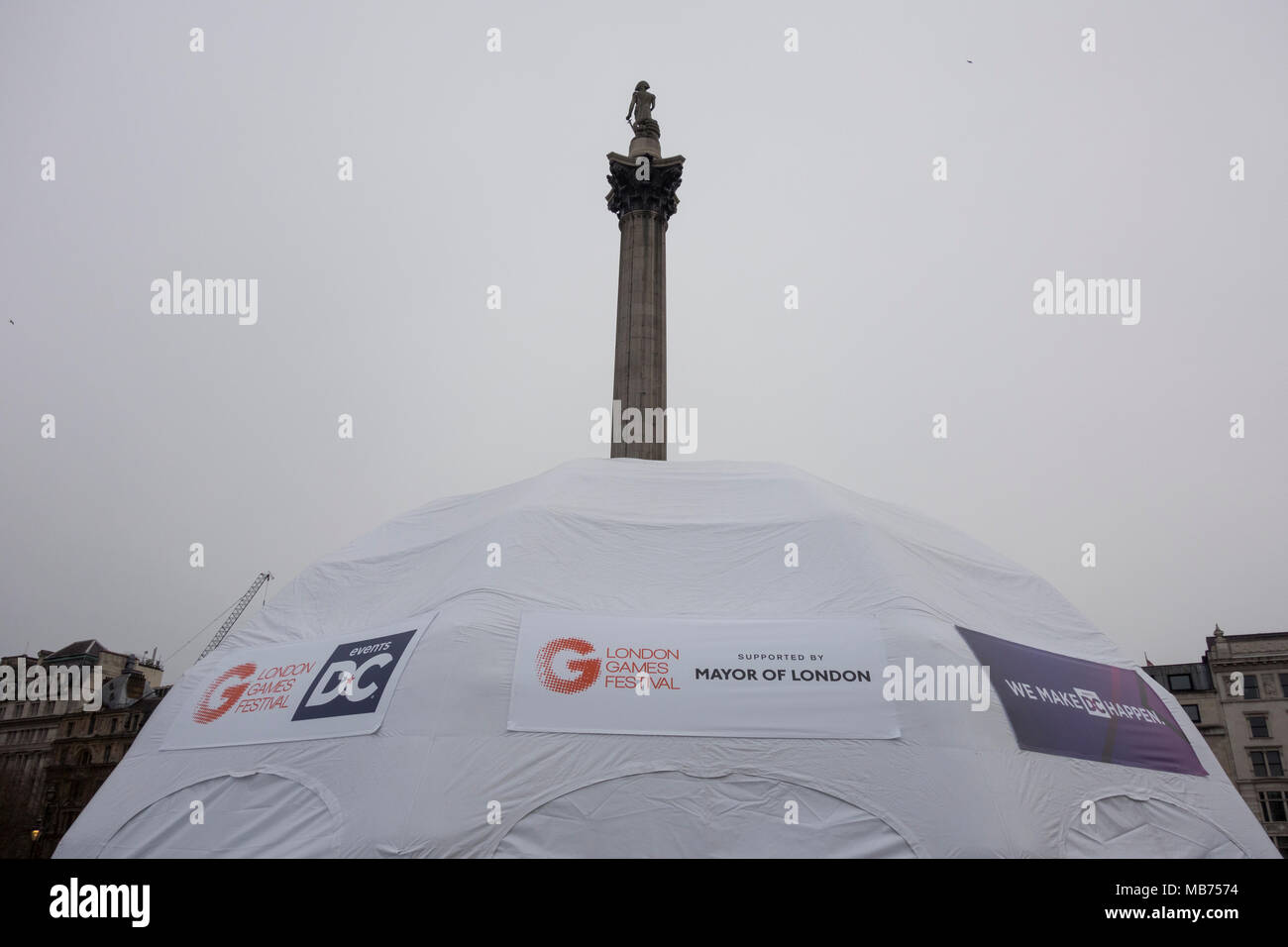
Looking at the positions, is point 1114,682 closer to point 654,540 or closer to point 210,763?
point 654,540

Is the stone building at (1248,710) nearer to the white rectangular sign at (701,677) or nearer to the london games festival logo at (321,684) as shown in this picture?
the white rectangular sign at (701,677)

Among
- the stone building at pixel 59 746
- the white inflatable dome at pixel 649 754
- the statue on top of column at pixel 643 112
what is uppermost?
the statue on top of column at pixel 643 112

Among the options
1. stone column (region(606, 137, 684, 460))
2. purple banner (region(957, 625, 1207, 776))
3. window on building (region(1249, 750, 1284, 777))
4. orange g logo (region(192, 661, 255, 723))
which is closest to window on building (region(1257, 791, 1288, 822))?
window on building (region(1249, 750, 1284, 777))

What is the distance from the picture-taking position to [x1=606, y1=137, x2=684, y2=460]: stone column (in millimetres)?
30141

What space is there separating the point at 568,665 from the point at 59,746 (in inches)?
3305

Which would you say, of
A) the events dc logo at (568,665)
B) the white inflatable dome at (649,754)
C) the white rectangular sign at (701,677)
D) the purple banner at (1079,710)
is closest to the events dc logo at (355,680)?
the white inflatable dome at (649,754)

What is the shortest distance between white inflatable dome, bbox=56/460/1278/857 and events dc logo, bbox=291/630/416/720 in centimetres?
47

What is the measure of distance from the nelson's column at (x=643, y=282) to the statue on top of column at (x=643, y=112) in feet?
0.13

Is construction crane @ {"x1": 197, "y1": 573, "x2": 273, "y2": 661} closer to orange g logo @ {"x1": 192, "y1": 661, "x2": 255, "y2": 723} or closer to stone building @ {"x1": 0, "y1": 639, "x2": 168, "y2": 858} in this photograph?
stone building @ {"x1": 0, "y1": 639, "x2": 168, "y2": 858}

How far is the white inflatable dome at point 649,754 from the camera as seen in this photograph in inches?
460

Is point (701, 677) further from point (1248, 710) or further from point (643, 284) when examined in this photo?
point (1248, 710)
